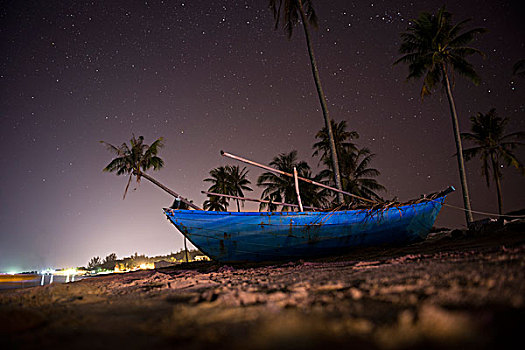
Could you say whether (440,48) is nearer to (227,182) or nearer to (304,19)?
(304,19)

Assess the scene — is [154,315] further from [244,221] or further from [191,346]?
[244,221]

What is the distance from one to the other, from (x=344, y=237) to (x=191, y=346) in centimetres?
671

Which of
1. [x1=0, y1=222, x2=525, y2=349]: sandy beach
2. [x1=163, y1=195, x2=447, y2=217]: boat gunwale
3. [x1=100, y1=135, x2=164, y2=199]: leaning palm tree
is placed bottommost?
[x1=0, y1=222, x2=525, y2=349]: sandy beach

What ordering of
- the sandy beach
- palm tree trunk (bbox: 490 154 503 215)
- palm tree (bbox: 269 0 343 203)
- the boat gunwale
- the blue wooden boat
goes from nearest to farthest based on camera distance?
the sandy beach
the boat gunwale
the blue wooden boat
palm tree (bbox: 269 0 343 203)
palm tree trunk (bbox: 490 154 503 215)

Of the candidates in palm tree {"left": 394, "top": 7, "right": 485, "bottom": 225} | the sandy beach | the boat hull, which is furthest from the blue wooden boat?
palm tree {"left": 394, "top": 7, "right": 485, "bottom": 225}

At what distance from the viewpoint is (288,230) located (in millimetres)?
7066

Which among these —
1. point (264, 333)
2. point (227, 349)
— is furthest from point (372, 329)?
point (227, 349)

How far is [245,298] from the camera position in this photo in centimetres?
203

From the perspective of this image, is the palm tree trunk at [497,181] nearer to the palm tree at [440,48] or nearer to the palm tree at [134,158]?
the palm tree at [440,48]

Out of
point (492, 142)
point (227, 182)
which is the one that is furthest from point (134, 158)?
point (492, 142)

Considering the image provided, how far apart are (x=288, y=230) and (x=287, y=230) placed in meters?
0.03

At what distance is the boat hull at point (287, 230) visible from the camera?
702 cm

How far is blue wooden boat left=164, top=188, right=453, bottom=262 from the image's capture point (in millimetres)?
7016

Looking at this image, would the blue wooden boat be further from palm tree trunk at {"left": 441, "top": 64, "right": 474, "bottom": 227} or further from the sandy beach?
palm tree trunk at {"left": 441, "top": 64, "right": 474, "bottom": 227}
